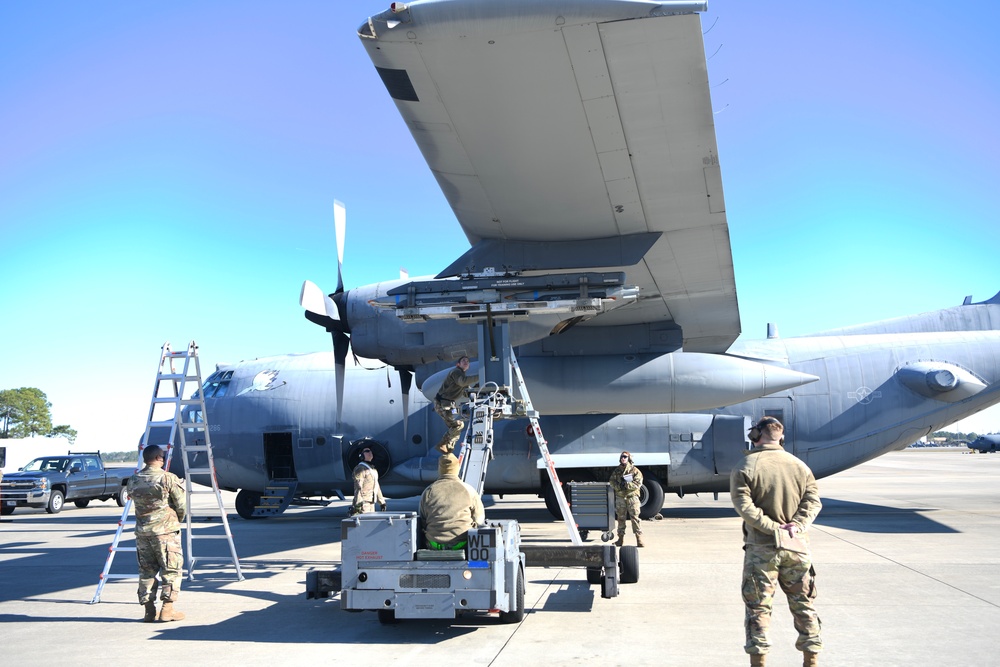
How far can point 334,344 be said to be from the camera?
12.1 metres

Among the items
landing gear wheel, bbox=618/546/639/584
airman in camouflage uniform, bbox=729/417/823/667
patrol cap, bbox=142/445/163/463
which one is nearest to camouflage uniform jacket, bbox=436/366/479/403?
landing gear wheel, bbox=618/546/639/584

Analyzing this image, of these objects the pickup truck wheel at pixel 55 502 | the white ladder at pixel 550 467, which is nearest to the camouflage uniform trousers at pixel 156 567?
the white ladder at pixel 550 467

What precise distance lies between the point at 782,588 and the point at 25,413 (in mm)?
106244

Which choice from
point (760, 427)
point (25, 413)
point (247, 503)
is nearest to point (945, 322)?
point (760, 427)

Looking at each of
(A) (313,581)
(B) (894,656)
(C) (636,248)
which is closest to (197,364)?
(A) (313,581)

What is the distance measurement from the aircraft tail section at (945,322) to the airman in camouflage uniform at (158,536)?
15402 mm

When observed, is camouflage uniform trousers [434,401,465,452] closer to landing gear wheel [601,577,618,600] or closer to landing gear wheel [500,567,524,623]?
landing gear wheel [500,567,524,623]

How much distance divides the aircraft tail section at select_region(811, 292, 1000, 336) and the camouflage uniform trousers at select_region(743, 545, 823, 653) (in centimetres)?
1435

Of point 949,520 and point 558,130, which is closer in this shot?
point 558,130

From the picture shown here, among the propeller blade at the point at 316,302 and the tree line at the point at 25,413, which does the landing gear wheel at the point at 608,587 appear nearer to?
the propeller blade at the point at 316,302

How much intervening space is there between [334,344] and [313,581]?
196 inches

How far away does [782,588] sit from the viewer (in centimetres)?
541

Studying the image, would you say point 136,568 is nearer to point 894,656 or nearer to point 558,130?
point 558,130

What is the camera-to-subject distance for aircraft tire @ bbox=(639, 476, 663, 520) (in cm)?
1728
